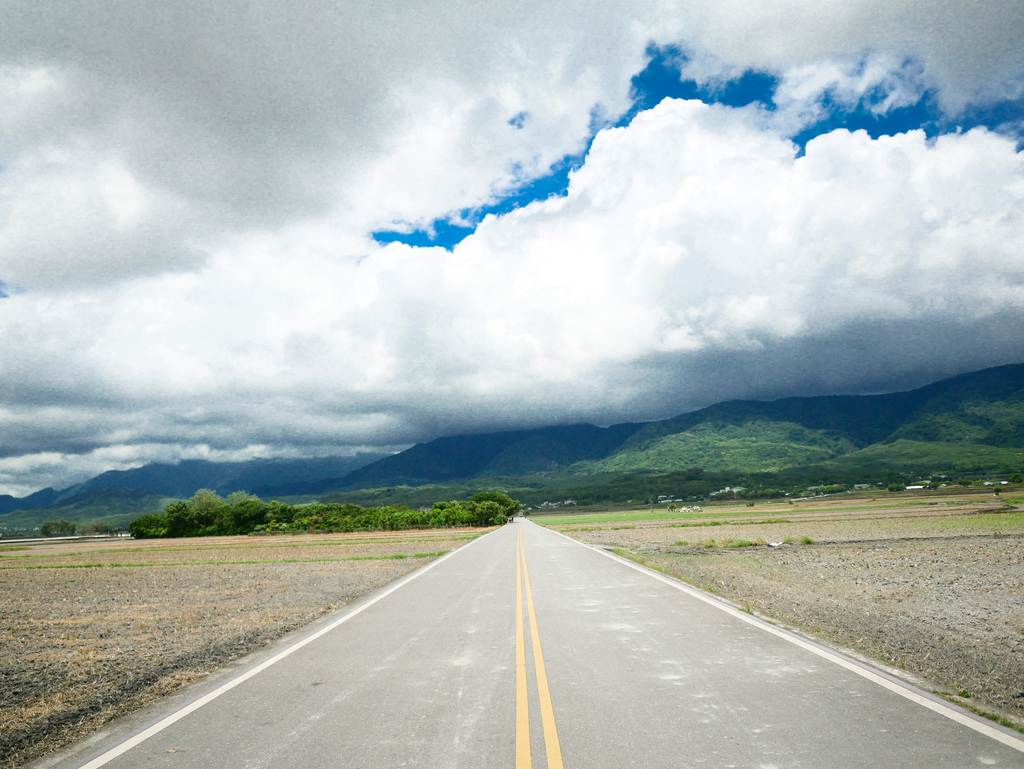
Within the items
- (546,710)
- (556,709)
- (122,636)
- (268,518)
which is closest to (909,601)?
(556,709)

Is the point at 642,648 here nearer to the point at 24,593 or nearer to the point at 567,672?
the point at 567,672

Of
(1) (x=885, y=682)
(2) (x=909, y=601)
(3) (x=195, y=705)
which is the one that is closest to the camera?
(3) (x=195, y=705)

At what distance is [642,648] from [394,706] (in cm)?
412

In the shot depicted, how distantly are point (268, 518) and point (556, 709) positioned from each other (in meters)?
120

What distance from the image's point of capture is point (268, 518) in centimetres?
11231

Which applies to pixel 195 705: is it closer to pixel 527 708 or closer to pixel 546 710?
pixel 527 708

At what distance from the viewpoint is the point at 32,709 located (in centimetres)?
684

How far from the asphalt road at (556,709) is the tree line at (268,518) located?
100427 mm

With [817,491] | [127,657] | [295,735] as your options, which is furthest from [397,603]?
[817,491]

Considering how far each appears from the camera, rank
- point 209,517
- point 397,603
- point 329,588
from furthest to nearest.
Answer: point 209,517
point 329,588
point 397,603

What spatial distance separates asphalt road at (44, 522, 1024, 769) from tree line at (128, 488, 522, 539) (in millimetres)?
100427

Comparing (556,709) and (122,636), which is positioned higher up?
(556,709)

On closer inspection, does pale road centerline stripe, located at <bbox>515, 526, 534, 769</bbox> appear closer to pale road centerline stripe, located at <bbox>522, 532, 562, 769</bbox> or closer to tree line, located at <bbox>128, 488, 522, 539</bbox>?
pale road centerline stripe, located at <bbox>522, 532, 562, 769</bbox>

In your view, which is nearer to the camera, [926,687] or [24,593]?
[926,687]
